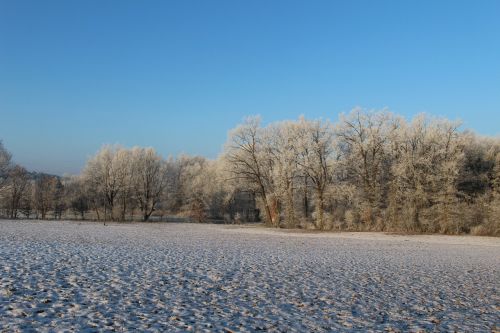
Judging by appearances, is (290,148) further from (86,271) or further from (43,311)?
(43,311)

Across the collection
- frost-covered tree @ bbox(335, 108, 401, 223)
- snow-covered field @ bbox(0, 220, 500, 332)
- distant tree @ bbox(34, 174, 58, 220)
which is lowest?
snow-covered field @ bbox(0, 220, 500, 332)

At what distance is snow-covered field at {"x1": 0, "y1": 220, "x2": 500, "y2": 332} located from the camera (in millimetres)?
9336

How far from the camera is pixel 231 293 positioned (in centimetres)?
1234

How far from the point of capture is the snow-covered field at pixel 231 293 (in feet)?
30.6

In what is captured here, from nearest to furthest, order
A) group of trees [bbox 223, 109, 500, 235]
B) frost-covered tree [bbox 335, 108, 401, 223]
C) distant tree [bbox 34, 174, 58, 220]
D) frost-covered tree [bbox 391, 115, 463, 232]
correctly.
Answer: frost-covered tree [bbox 391, 115, 463, 232] → group of trees [bbox 223, 109, 500, 235] → frost-covered tree [bbox 335, 108, 401, 223] → distant tree [bbox 34, 174, 58, 220]

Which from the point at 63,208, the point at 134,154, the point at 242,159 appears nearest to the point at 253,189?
the point at 242,159

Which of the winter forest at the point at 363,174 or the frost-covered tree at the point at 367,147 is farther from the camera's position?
the frost-covered tree at the point at 367,147

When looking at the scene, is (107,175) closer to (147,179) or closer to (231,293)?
(147,179)

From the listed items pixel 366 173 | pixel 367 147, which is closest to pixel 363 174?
pixel 366 173

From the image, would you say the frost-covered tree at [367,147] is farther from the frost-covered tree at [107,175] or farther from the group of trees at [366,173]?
the frost-covered tree at [107,175]

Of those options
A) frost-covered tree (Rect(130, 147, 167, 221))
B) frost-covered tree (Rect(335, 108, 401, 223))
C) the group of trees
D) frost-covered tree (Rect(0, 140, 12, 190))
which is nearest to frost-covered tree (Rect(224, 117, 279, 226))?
the group of trees

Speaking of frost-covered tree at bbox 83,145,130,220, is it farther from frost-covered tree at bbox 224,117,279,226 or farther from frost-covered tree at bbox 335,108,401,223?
frost-covered tree at bbox 335,108,401,223

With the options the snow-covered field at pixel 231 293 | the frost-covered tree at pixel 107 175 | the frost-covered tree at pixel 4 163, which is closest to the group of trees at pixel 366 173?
the snow-covered field at pixel 231 293

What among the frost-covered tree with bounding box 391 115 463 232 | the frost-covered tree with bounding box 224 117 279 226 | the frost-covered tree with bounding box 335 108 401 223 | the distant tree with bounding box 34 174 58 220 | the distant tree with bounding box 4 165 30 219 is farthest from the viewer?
the distant tree with bounding box 34 174 58 220
